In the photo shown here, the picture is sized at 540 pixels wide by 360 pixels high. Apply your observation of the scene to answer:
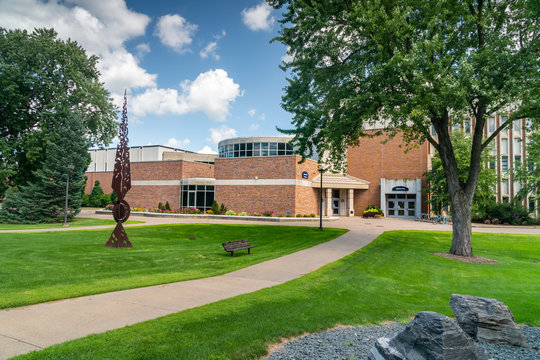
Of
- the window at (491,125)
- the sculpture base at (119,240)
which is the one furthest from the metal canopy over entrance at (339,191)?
the sculpture base at (119,240)

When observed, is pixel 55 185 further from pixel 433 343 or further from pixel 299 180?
pixel 433 343

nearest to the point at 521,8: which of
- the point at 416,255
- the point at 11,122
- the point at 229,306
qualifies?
the point at 416,255

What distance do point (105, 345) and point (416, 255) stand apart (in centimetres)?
1250

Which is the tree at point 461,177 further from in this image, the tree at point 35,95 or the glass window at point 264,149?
the tree at point 35,95

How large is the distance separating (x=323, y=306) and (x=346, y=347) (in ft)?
6.27

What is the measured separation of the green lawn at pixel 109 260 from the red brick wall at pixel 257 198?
35.9 feet

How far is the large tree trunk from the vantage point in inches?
546

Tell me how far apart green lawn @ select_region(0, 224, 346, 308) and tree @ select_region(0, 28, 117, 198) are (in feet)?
49.9

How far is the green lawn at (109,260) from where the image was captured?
7711 mm

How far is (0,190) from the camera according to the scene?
2909 centimetres

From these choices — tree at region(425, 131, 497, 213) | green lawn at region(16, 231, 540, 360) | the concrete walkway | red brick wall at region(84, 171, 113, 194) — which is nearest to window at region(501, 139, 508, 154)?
tree at region(425, 131, 497, 213)

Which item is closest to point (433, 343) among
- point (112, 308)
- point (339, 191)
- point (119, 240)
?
point (112, 308)

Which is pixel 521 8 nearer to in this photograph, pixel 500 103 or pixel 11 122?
pixel 500 103

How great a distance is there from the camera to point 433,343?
3.68 m
